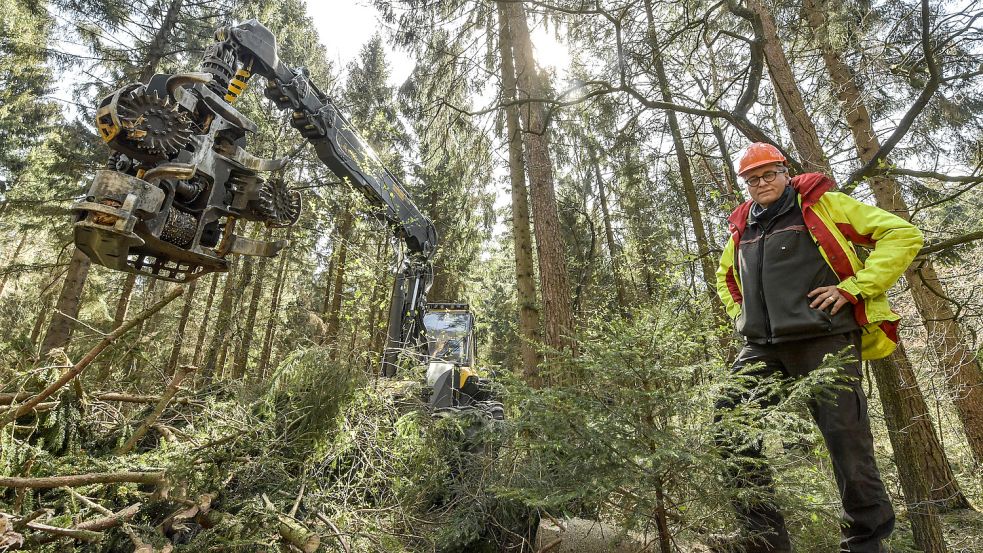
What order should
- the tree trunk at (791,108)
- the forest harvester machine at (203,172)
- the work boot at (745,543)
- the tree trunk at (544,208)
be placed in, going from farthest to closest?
the tree trunk at (544,208)
the tree trunk at (791,108)
the forest harvester machine at (203,172)
the work boot at (745,543)

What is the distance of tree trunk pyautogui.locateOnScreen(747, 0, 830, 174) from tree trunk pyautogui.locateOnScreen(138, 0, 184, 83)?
10616mm

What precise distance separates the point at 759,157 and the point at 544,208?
3.95 metres

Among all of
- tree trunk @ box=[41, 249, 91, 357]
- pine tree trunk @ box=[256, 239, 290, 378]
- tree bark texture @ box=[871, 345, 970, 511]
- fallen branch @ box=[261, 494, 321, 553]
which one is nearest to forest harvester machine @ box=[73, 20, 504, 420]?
fallen branch @ box=[261, 494, 321, 553]

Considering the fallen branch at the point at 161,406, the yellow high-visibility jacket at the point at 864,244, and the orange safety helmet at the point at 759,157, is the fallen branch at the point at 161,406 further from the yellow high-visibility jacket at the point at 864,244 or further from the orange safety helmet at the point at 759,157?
the yellow high-visibility jacket at the point at 864,244

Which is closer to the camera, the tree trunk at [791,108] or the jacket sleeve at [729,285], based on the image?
the jacket sleeve at [729,285]

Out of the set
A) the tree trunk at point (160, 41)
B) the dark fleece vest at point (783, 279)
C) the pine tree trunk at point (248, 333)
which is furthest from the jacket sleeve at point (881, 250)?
the tree trunk at point (160, 41)

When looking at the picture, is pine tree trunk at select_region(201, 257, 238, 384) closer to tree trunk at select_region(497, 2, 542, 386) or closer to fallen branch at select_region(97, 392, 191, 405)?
tree trunk at select_region(497, 2, 542, 386)

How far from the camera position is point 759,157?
227 cm

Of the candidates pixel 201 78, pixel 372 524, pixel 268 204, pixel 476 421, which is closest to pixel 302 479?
pixel 372 524

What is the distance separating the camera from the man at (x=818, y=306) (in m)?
1.80

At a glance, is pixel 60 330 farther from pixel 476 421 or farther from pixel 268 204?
pixel 476 421

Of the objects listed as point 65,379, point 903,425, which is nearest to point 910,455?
point 903,425

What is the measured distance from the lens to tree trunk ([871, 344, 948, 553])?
2.63 meters

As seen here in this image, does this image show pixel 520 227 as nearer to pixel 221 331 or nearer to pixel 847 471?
pixel 847 471
